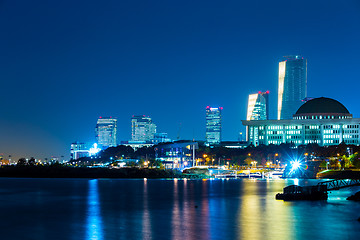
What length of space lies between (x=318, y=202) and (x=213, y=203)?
16.6m

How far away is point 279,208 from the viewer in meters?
70.9

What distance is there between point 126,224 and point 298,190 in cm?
3685

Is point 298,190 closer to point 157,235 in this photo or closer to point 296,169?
point 157,235

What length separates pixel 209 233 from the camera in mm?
49719

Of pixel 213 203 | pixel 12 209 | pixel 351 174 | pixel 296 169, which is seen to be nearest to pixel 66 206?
pixel 12 209

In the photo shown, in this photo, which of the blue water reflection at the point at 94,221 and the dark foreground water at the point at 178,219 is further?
the dark foreground water at the point at 178,219

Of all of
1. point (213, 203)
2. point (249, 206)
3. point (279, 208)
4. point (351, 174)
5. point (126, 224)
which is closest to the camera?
point (126, 224)

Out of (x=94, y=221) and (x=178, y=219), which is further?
(x=178, y=219)

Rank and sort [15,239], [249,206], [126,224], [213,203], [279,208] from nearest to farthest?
1. [15,239]
2. [126,224]
3. [279,208]
4. [249,206]
5. [213,203]

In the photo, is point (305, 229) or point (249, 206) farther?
point (249, 206)

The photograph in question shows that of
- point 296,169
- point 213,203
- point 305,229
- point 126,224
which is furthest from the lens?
point 296,169

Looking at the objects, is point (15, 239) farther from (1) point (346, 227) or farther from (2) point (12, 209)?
(1) point (346, 227)

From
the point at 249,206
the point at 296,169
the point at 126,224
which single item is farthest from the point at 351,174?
the point at 126,224

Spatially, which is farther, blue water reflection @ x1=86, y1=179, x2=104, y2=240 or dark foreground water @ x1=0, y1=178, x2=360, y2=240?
dark foreground water @ x1=0, y1=178, x2=360, y2=240
